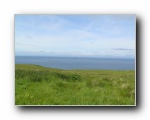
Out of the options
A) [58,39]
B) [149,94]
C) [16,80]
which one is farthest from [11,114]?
[149,94]

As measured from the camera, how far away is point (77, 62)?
436 centimetres

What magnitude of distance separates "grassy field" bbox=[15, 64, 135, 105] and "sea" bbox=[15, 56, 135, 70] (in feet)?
0.14

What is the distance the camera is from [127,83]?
14.2 ft

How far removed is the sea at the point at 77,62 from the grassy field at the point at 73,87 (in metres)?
0.04

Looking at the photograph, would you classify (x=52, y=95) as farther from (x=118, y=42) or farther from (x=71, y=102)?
(x=118, y=42)

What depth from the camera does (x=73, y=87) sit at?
438 centimetres

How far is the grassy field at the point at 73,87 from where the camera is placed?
4.33 meters

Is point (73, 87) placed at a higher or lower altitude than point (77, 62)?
lower

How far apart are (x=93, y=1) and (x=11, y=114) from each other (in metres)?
1.48

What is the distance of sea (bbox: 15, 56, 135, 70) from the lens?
4324mm

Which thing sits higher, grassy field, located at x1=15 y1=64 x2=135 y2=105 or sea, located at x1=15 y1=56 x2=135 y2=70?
sea, located at x1=15 y1=56 x2=135 y2=70

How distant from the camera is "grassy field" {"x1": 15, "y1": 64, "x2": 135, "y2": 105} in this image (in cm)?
433

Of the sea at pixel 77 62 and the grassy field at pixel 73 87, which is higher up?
the sea at pixel 77 62

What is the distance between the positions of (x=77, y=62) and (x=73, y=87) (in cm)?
27
